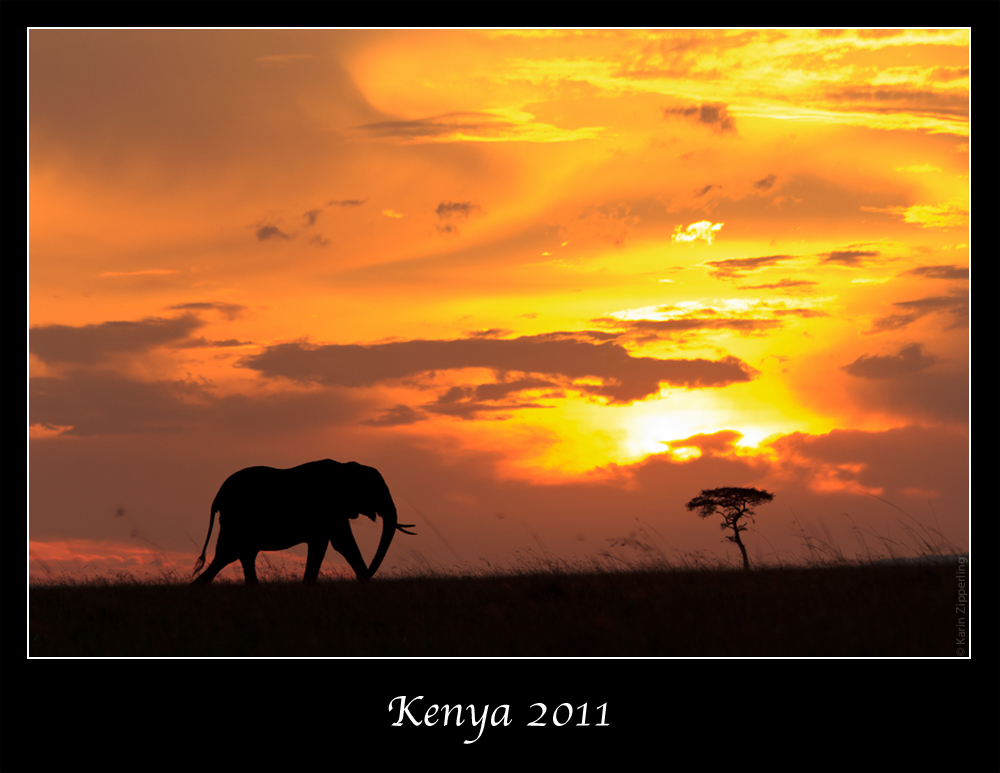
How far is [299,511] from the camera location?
61.6 ft

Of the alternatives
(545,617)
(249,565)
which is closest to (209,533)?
(249,565)

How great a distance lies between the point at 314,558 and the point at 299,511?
4.00 ft

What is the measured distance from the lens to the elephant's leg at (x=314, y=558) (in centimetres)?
1745

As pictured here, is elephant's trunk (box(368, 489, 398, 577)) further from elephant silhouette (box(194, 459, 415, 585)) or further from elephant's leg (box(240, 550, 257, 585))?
elephant's leg (box(240, 550, 257, 585))

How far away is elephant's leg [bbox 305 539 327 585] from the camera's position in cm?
1745

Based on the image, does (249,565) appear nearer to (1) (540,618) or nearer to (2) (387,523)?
(2) (387,523)

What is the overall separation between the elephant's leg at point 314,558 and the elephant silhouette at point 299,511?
0.02 m

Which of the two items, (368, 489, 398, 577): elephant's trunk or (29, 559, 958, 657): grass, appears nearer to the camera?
(29, 559, 958, 657): grass

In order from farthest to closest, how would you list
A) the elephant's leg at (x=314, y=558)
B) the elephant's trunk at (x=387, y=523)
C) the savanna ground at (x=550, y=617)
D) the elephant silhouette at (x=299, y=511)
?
the elephant's trunk at (x=387, y=523) < the elephant silhouette at (x=299, y=511) < the elephant's leg at (x=314, y=558) < the savanna ground at (x=550, y=617)

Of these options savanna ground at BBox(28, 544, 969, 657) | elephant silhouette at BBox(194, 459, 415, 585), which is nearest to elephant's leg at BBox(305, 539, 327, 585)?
elephant silhouette at BBox(194, 459, 415, 585)

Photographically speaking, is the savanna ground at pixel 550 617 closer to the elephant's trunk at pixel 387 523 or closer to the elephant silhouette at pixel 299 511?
the elephant silhouette at pixel 299 511

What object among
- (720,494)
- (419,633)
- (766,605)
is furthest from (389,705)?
(720,494)

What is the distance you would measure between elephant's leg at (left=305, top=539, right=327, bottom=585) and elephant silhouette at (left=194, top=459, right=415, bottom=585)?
0.8 inches

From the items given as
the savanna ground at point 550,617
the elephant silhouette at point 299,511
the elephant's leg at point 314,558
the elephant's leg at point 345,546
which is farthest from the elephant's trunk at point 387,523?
the savanna ground at point 550,617
